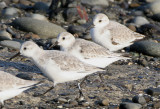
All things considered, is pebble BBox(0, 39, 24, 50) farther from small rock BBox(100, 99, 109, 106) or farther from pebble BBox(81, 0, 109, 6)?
pebble BBox(81, 0, 109, 6)

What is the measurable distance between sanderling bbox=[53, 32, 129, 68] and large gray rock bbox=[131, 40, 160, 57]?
97.1 inches

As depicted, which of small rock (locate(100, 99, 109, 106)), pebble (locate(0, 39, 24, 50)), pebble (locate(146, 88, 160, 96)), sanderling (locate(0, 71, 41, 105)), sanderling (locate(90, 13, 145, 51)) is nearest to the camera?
sanderling (locate(0, 71, 41, 105))

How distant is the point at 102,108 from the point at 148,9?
30.8 ft

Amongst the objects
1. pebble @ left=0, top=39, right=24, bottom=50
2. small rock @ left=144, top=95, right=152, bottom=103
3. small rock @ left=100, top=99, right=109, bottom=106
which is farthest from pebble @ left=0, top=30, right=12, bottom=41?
small rock @ left=144, top=95, right=152, bottom=103

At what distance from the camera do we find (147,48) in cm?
1065

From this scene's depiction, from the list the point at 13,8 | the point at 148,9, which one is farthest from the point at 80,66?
the point at 148,9

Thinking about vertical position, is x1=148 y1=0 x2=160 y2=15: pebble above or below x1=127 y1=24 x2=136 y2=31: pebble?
above

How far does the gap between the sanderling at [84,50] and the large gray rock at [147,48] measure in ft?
8.09

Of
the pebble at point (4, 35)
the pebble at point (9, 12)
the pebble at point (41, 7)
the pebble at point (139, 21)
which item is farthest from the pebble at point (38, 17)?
the pebble at point (139, 21)

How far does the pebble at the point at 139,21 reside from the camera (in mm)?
13621

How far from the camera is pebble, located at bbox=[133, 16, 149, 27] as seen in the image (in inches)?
536

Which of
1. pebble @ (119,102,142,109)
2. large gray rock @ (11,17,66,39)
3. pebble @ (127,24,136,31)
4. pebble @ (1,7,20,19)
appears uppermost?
pebble @ (1,7,20,19)

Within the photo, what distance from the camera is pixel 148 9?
50.1 feet

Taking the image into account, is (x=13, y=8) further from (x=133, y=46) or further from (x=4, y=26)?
(x=133, y=46)
